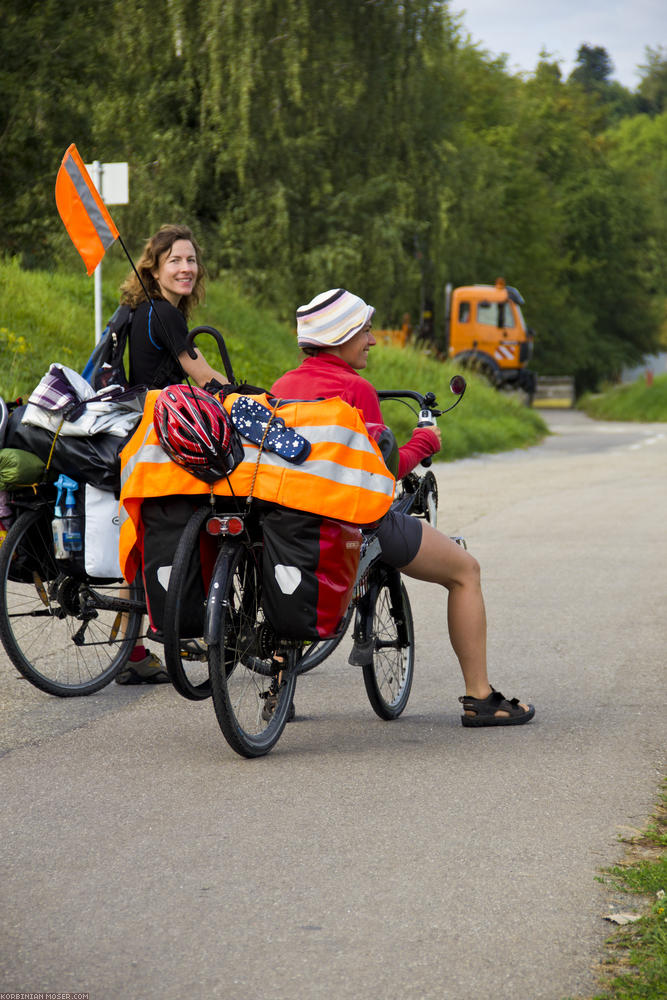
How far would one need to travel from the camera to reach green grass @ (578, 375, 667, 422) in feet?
143

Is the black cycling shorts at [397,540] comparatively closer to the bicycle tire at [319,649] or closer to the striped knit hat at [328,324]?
the bicycle tire at [319,649]

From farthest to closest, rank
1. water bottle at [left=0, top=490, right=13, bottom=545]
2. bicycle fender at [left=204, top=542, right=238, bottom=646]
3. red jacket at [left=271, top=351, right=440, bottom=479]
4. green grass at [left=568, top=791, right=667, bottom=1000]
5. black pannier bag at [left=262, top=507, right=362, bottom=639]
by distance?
water bottle at [left=0, top=490, right=13, bottom=545]
red jacket at [left=271, top=351, right=440, bottom=479]
black pannier bag at [left=262, top=507, right=362, bottom=639]
bicycle fender at [left=204, top=542, right=238, bottom=646]
green grass at [left=568, top=791, right=667, bottom=1000]

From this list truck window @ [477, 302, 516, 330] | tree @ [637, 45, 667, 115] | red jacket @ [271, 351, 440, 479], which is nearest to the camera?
red jacket @ [271, 351, 440, 479]

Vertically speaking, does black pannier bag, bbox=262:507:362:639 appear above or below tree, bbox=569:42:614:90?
below

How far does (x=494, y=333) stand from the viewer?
3928cm

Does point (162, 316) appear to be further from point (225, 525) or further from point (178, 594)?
point (178, 594)

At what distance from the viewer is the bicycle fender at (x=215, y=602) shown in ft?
15.1

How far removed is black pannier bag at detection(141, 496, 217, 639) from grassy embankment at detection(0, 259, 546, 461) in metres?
6.05

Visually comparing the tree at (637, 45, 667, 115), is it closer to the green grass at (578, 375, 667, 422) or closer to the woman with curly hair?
the green grass at (578, 375, 667, 422)

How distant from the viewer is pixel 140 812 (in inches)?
172

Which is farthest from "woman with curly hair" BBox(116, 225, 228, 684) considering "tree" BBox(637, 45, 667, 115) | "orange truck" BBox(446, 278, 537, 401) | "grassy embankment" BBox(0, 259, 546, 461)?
"tree" BBox(637, 45, 667, 115)

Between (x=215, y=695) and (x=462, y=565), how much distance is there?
1168 millimetres

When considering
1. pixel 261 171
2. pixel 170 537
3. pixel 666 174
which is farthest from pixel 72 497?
pixel 666 174

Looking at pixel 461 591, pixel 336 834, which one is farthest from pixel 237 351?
pixel 336 834
